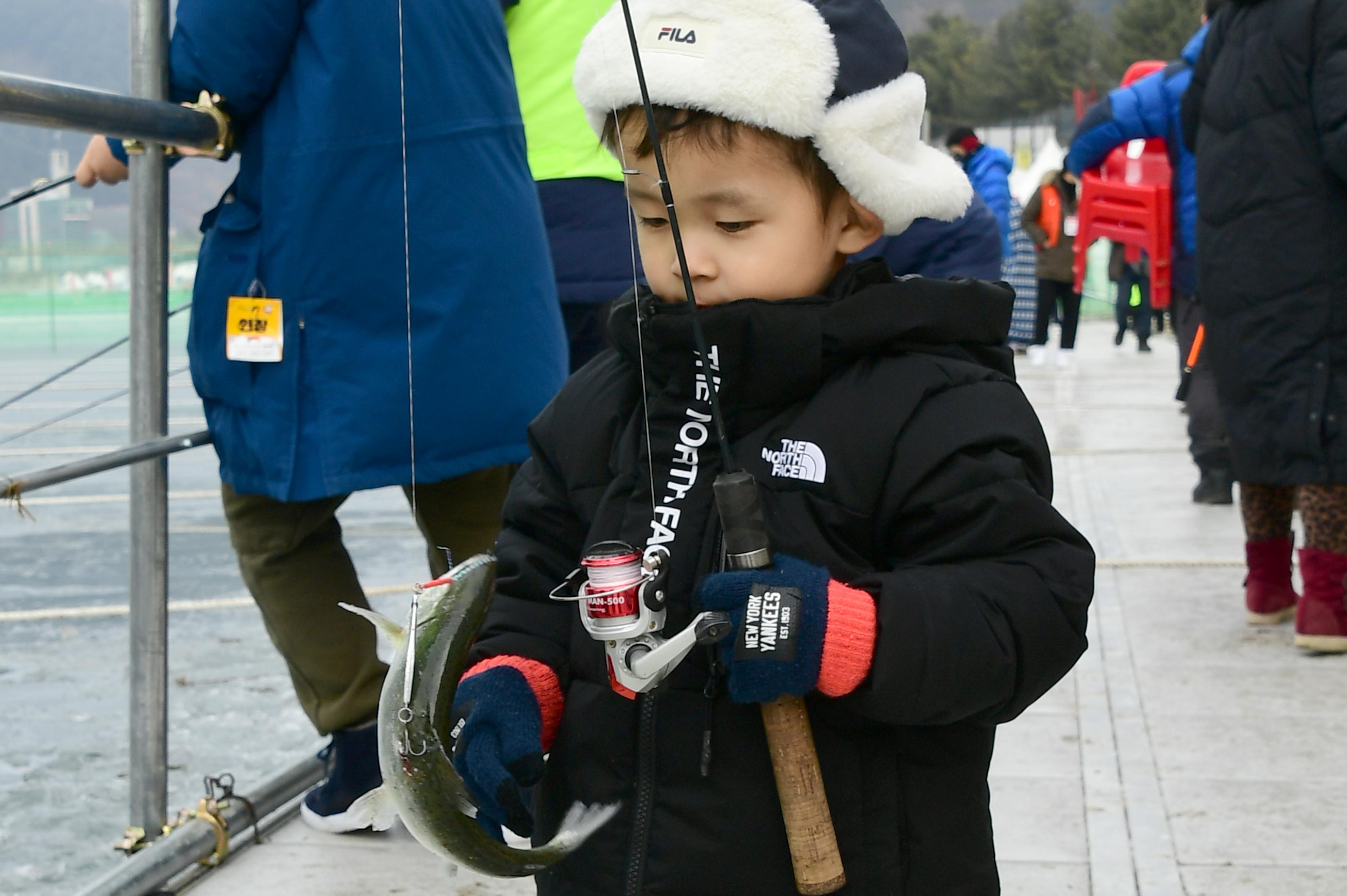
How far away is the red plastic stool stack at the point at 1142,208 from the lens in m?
6.64

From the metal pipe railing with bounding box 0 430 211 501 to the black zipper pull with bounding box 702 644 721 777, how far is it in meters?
1.35

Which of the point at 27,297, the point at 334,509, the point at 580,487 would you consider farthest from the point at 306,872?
the point at 27,297

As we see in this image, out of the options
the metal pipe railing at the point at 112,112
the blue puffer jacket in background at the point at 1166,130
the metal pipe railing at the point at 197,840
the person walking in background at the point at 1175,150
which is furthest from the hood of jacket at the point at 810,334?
the blue puffer jacket in background at the point at 1166,130

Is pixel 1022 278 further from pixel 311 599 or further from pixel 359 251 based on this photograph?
pixel 359 251

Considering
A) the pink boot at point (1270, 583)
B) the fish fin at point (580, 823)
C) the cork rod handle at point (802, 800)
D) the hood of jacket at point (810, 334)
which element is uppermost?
the hood of jacket at point (810, 334)

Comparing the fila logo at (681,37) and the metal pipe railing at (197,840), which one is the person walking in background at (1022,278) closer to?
the metal pipe railing at (197,840)

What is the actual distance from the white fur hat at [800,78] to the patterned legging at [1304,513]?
299cm

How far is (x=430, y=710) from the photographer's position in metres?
1.61

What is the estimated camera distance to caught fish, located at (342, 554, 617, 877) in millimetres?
1566

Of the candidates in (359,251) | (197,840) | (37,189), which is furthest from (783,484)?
(37,189)

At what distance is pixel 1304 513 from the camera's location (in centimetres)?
461

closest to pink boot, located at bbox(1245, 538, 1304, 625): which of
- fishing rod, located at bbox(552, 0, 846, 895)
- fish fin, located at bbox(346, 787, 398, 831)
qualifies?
fishing rod, located at bbox(552, 0, 846, 895)

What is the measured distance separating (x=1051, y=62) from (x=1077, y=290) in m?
67.2

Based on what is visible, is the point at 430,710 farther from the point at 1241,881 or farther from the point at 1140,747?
the point at 1140,747
